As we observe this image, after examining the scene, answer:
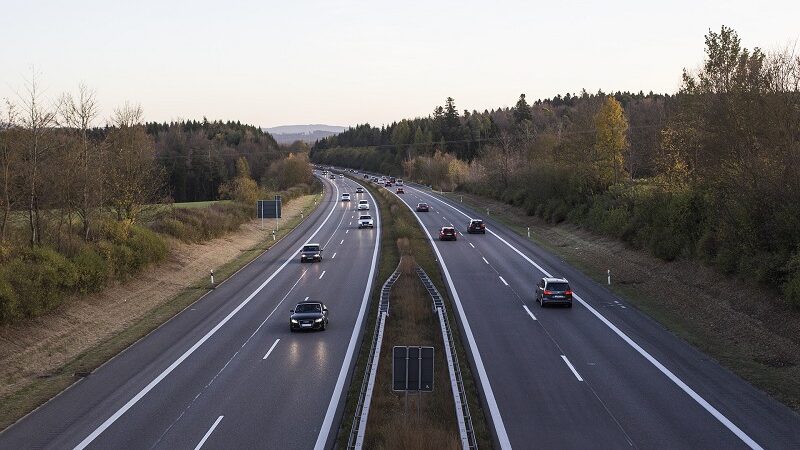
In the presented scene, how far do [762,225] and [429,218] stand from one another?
167ft

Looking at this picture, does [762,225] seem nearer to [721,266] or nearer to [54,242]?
[721,266]

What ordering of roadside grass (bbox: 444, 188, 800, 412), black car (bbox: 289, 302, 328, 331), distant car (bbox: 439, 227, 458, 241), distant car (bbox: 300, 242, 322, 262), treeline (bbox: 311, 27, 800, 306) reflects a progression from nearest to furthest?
roadside grass (bbox: 444, 188, 800, 412) → black car (bbox: 289, 302, 328, 331) → treeline (bbox: 311, 27, 800, 306) → distant car (bbox: 300, 242, 322, 262) → distant car (bbox: 439, 227, 458, 241)

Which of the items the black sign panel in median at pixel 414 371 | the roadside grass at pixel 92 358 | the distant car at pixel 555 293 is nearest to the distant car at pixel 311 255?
the roadside grass at pixel 92 358

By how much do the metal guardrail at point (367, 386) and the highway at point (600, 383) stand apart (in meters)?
3.01

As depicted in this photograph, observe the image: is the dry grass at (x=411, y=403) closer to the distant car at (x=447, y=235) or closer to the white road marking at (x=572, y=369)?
the white road marking at (x=572, y=369)

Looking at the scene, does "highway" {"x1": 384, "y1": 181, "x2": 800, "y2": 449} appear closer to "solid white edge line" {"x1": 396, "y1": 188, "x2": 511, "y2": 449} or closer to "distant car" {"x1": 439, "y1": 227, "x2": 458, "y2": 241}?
"solid white edge line" {"x1": 396, "y1": 188, "x2": 511, "y2": 449}

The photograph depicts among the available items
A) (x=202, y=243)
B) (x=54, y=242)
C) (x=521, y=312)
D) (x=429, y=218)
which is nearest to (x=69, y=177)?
(x=54, y=242)

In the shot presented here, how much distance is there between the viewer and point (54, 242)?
112 ft

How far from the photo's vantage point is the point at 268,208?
71.9 meters

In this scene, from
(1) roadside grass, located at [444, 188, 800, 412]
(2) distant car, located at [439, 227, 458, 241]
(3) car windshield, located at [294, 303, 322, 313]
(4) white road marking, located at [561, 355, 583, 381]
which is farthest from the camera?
(2) distant car, located at [439, 227, 458, 241]

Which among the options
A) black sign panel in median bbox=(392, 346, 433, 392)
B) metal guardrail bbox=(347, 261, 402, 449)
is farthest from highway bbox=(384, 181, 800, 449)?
metal guardrail bbox=(347, 261, 402, 449)

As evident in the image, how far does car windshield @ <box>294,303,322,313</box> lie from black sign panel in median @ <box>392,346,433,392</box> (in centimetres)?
1412

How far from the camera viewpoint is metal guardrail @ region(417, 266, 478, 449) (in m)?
14.2

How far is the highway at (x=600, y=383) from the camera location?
1595 cm
